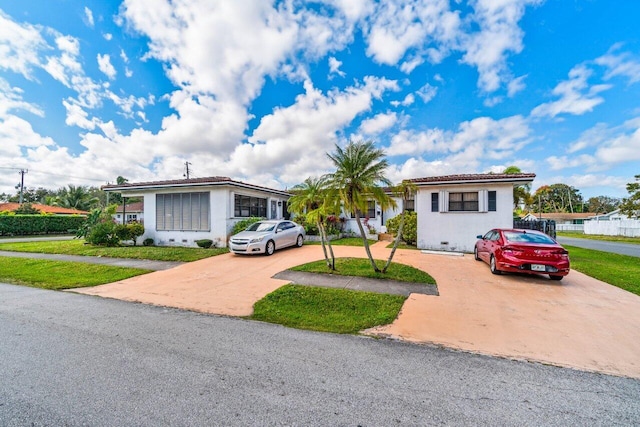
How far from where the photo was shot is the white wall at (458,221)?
1202cm

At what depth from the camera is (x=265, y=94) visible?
1373 cm

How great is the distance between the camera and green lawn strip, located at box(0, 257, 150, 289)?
7586 mm

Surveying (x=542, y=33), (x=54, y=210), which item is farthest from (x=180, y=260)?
(x=54, y=210)

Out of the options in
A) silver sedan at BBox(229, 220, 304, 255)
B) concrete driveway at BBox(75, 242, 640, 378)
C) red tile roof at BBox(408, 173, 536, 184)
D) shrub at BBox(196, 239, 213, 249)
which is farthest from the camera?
shrub at BBox(196, 239, 213, 249)

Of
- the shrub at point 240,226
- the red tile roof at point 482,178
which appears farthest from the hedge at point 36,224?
the red tile roof at point 482,178

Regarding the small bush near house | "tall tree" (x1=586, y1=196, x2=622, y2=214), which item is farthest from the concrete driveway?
"tall tree" (x1=586, y1=196, x2=622, y2=214)

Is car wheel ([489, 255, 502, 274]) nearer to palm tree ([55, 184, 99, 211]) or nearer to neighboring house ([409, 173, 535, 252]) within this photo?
neighboring house ([409, 173, 535, 252])

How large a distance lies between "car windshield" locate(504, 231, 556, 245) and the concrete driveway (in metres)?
1.14

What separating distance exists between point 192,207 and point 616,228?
43968 mm

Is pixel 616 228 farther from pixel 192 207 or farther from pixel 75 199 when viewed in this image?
pixel 75 199

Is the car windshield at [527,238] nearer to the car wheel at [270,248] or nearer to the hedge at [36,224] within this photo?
the car wheel at [270,248]

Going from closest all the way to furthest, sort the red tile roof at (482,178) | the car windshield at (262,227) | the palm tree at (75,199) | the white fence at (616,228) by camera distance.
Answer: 1. the red tile roof at (482,178)
2. the car windshield at (262,227)
3. the white fence at (616,228)
4. the palm tree at (75,199)

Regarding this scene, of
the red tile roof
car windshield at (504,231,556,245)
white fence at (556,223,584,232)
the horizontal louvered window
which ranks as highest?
the red tile roof

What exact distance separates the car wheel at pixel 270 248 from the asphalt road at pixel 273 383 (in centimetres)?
710
